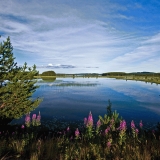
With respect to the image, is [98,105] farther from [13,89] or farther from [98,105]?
[13,89]

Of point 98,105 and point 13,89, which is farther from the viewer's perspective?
point 98,105

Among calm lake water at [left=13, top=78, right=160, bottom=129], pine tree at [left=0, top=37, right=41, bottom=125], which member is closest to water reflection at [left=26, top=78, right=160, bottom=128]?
calm lake water at [left=13, top=78, right=160, bottom=129]

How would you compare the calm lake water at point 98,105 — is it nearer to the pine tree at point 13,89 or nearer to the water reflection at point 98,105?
the water reflection at point 98,105

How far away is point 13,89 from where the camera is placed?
48.1 ft

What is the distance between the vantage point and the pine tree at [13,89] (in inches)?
552

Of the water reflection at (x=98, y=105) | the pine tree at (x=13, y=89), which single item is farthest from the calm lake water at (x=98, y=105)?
the pine tree at (x=13, y=89)

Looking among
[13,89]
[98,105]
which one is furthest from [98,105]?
[13,89]

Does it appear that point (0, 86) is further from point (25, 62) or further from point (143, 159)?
point (143, 159)

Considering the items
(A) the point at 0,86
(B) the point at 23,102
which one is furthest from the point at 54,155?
(A) the point at 0,86

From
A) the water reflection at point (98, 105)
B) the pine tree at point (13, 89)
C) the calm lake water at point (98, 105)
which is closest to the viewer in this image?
the pine tree at point (13, 89)

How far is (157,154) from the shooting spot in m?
4.30

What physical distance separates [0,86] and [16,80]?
1.85 meters

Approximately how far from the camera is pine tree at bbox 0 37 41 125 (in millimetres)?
14031

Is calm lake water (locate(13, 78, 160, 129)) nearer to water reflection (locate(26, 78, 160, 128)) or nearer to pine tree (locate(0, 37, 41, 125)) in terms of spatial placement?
water reflection (locate(26, 78, 160, 128))
